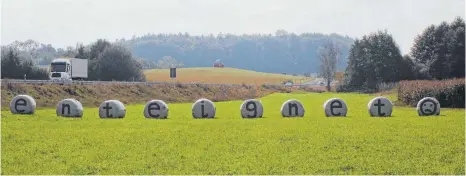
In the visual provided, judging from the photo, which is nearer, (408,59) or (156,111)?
(156,111)

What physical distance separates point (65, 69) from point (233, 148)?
57741 millimetres

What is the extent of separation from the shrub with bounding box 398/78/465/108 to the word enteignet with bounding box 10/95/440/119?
45.5 ft

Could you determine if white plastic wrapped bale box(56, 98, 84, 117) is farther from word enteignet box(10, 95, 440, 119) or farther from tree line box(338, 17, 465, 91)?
tree line box(338, 17, 465, 91)

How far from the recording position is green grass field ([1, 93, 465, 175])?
1877cm

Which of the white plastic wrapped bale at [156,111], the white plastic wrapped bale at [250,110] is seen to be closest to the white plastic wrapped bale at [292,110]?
the white plastic wrapped bale at [250,110]

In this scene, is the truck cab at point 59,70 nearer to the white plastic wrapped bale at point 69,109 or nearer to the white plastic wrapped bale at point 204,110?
the white plastic wrapped bale at point 69,109

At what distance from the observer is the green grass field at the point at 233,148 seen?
18766mm

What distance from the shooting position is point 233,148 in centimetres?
2327

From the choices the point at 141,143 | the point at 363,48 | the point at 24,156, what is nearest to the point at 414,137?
the point at 141,143

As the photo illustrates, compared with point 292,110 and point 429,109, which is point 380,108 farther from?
point 292,110

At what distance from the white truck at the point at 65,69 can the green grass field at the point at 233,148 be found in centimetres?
4253

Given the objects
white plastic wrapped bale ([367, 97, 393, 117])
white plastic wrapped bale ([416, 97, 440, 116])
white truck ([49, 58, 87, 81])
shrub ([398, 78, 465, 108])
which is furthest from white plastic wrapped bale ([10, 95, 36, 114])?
shrub ([398, 78, 465, 108])

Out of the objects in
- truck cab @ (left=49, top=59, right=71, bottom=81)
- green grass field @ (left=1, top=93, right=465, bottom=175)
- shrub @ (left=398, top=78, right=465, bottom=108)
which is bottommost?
green grass field @ (left=1, top=93, right=465, bottom=175)

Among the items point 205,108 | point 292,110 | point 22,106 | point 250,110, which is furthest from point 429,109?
point 22,106
